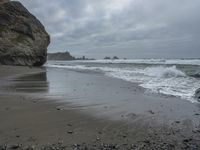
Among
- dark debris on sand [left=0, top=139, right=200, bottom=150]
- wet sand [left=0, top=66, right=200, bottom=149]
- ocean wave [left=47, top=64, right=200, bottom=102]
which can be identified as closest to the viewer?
dark debris on sand [left=0, top=139, right=200, bottom=150]

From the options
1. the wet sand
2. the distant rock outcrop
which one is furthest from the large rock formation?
the distant rock outcrop

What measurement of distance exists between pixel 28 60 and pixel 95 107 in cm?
2445

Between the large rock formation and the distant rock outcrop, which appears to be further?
the distant rock outcrop

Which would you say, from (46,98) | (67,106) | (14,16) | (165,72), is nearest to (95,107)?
(67,106)

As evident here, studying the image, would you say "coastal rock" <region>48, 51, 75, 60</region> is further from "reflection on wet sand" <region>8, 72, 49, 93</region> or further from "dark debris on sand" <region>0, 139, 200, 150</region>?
"dark debris on sand" <region>0, 139, 200, 150</region>

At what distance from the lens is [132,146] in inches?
153

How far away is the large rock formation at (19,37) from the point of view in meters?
26.9

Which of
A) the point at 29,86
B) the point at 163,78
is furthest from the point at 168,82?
the point at 29,86

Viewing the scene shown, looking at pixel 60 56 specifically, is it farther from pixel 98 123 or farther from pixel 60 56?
pixel 98 123

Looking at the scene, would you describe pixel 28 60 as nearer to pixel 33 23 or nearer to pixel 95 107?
pixel 33 23

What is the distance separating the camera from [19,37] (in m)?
29.2

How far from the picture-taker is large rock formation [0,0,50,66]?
2694 cm

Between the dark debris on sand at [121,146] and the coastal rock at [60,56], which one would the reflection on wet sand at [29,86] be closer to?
the dark debris on sand at [121,146]

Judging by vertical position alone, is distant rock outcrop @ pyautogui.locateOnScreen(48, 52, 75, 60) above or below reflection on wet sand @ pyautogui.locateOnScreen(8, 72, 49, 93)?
above
